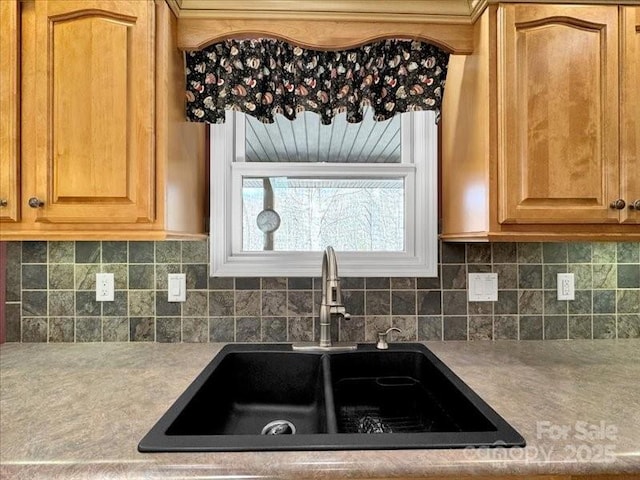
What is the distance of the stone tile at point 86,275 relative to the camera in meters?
1.55

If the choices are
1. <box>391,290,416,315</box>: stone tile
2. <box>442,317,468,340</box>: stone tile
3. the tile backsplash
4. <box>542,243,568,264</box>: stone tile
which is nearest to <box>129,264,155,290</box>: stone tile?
the tile backsplash

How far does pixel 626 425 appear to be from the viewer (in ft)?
2.83

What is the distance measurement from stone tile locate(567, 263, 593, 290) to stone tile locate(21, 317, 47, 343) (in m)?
Answer: 2.16

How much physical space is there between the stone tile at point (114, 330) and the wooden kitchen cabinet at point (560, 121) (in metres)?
1.42

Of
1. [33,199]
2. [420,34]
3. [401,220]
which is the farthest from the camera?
[401,220]

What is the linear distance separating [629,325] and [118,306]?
2.10 m

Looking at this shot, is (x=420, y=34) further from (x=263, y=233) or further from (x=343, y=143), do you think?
(x=263, y=233)

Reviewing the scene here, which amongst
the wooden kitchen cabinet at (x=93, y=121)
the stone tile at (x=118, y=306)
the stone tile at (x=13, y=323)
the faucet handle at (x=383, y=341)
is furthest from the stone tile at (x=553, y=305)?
the stone tile at (x=13, y=323)

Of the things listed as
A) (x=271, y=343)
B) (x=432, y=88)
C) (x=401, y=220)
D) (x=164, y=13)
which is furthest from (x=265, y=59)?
(x=271, y=343)

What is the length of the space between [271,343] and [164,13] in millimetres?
1219

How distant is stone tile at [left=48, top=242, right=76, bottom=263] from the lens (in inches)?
60.7

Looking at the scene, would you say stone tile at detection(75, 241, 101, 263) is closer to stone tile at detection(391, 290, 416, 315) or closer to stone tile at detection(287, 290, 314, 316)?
stone tile at detection(287, 290, 314, 316)

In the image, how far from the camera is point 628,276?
1.59 metres

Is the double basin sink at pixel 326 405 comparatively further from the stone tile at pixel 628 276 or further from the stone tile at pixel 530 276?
the stone tile at pixel 628 276
